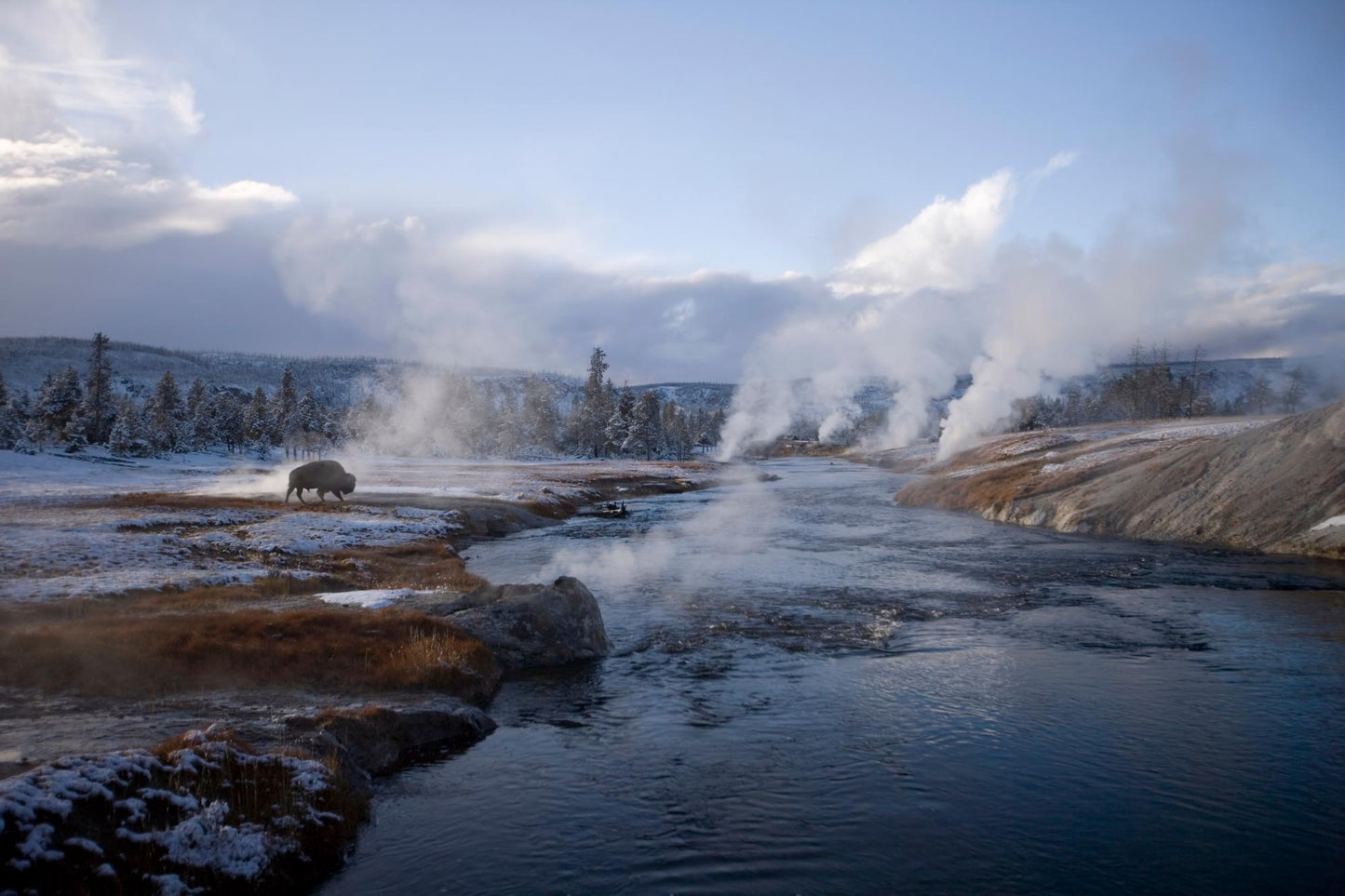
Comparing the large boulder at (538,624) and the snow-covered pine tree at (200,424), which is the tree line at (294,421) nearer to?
the snow-covered pine tree at (200,424)

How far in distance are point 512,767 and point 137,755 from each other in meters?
5.94

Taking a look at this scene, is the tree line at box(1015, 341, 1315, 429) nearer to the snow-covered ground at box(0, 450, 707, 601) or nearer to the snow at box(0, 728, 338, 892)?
the snow-covered ground at box(0, 450, 707, 601)

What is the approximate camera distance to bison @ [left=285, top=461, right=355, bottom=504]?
50469mm

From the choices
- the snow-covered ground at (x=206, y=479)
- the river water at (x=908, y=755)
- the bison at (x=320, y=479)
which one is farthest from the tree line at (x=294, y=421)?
the river water at (x=908, y=755)

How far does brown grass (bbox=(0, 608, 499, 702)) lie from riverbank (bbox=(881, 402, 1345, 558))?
128ft

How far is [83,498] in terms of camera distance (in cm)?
4534

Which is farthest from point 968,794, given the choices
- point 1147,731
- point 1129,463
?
point 1129,463

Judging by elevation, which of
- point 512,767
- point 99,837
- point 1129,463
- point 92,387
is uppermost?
point 92,387

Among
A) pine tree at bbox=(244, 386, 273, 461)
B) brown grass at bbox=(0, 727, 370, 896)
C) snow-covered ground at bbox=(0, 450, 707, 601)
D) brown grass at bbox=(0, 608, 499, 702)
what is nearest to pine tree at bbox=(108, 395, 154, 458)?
snow-covered ground at bbox=(0, 450, 707, 601)

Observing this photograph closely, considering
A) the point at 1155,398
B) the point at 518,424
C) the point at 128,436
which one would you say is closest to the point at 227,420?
the point at 128,436

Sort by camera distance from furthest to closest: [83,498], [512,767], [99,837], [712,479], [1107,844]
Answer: [712,479]
[83,498]
[512,767]
[1107,844]
[99,837]

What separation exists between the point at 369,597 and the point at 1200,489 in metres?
44.4

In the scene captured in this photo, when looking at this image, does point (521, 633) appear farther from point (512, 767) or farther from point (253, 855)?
point (253, 855)

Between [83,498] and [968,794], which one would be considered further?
[83,498]
